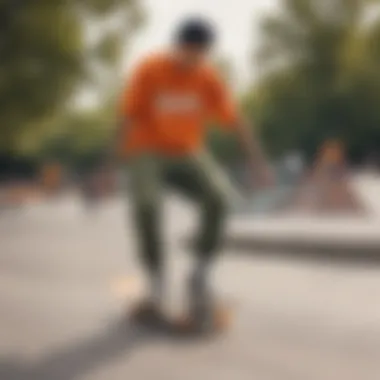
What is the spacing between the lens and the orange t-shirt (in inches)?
71.5

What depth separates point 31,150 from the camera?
6926 mm

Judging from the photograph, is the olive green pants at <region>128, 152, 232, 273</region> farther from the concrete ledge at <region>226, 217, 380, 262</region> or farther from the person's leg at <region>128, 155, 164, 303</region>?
the concrete ledge at <region>226, 217, 380, 262</region>

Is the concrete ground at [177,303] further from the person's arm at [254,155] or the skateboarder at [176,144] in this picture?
the person's arm at [254,155]

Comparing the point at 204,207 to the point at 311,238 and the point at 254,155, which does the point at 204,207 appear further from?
the point at 311,238

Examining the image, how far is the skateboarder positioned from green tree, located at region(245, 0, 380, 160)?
19.5 ft

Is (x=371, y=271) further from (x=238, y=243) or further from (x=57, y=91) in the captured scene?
(x=57, y=91)

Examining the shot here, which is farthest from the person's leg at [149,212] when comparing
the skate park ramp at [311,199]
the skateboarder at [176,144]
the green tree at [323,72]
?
the green tree at [323,72]

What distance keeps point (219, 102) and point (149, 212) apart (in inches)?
14.4

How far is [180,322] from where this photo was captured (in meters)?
1.71

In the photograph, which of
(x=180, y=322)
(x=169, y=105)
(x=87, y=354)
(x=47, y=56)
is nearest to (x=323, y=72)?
(x=47, y=56)

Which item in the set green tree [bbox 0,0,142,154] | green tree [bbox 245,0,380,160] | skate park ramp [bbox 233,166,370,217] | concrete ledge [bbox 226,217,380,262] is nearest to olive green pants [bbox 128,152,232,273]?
concrete ledge [bbox 226,217,380,262]

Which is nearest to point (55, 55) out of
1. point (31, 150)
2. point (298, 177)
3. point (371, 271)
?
point (31, 150)

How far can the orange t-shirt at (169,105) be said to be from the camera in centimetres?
182

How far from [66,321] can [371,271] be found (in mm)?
1137
